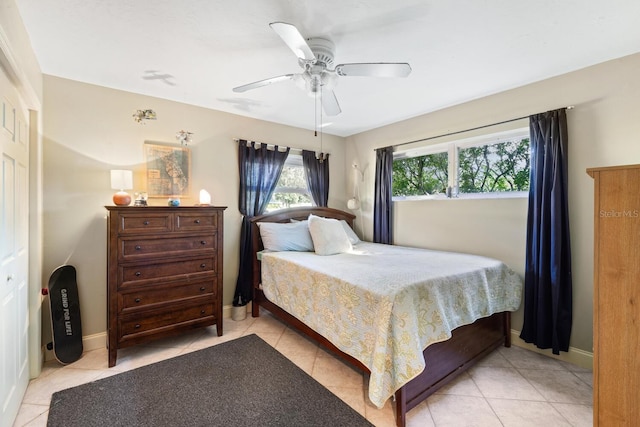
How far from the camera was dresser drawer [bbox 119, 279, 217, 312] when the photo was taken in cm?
225

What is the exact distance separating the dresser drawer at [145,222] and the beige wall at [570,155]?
2.59 meters

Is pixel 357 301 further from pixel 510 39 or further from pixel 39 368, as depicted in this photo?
pixel 39 368

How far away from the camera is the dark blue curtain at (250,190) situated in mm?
3243

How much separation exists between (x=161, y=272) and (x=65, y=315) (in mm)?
770

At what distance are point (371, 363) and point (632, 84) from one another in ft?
8.75

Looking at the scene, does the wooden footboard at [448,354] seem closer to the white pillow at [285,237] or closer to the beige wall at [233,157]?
the beige wall at [233,157]

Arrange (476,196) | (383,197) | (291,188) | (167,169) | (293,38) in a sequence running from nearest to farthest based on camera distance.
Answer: (293,38) → (167,169) → (476,196) → (383,197) → (291,188)

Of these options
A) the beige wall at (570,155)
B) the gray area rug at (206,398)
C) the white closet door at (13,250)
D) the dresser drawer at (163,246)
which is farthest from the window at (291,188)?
the white closet door at (13,250)

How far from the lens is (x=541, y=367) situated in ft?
7.26

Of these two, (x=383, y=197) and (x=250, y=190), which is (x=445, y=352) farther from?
(x=250, y=190)

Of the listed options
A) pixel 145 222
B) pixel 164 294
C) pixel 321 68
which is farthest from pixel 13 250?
pixel 321 68

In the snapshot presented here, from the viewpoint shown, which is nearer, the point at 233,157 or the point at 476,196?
the point at 476,196

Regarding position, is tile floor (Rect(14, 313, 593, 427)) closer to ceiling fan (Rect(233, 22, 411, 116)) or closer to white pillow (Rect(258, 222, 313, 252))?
white pillow (Rect(258, 222, 313, 252))

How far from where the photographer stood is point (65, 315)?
2256 millimetres
